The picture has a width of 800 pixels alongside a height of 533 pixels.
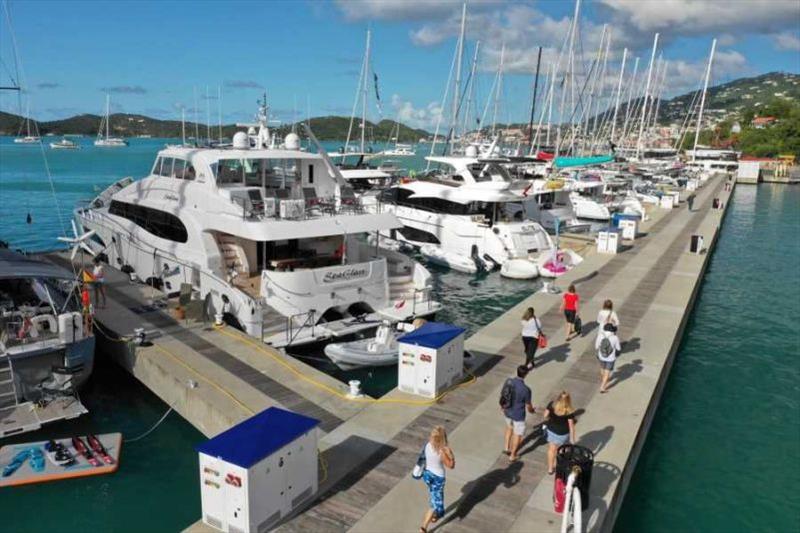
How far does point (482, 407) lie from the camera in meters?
10.5

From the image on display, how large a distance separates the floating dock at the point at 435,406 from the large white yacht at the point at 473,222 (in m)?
7.75

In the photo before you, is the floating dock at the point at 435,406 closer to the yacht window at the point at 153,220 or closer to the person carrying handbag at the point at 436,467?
the person carrying handbag at the point at 436,467

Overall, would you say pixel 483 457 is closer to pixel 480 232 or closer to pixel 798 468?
pixel 798 468

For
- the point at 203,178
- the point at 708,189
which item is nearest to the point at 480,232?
the point at 203,178

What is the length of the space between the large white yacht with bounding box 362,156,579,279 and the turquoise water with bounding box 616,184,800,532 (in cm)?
728

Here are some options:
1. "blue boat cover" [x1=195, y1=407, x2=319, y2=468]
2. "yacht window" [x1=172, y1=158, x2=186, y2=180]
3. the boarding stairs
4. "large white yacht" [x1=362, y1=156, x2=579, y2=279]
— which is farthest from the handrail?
"large white yacht" [x1=362, y1=156, x2=579, y2=279]

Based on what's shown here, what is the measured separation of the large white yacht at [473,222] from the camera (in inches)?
1036

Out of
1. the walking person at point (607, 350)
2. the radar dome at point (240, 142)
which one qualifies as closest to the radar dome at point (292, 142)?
the radar dome at point (240, 142)

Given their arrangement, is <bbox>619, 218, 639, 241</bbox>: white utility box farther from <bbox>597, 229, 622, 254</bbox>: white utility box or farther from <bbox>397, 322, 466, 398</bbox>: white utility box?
<bbox>397, 322, 466, 398</bbox>: white utility box

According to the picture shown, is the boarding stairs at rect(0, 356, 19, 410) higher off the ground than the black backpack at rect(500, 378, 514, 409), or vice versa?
the black backpack at rect(500, 378, 514, 409)

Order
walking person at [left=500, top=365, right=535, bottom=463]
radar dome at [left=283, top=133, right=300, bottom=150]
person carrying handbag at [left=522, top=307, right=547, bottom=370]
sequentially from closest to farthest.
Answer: walking person at [left=500, top=365, right=535, bottom=463], person carrying handbag at [left=522, top=307, right=547, bottom=370], radar dome at [left=283, top=133, right=300, bottom=150]

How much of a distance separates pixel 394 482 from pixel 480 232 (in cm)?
1967

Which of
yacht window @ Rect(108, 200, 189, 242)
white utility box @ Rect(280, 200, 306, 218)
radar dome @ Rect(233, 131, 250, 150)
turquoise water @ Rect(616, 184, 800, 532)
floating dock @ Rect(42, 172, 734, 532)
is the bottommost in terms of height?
turquoise water @ Rect(616, 184, 800, 532)

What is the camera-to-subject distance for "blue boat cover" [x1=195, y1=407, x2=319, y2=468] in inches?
267
